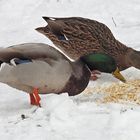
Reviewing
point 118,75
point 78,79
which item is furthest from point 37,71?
point 118,75

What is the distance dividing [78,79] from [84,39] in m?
1.51

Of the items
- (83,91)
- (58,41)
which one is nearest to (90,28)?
(58,41)

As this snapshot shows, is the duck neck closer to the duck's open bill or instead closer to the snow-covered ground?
the snow-covered ground

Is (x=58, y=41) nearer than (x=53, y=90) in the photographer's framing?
No

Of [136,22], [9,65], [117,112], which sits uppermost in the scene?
[9,65]

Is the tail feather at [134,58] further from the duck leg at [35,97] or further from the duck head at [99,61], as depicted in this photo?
the duck leg at [35,97]

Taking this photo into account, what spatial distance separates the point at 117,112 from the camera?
5.48 meters

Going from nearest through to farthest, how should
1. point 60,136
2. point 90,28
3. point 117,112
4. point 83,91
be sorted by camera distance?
1. point 60,136
2. point 117,112
3. point 83,91
4. point 90,28

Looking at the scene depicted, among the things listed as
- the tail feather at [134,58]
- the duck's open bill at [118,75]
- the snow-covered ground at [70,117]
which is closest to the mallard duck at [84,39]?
the tail feather at [134,58]

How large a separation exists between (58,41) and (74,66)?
61.3 inches

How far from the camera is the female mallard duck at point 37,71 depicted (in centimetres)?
577

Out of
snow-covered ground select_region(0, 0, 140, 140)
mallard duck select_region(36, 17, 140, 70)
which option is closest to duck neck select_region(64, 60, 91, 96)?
snow-covered ground select_region(0, 0, 140, 140)

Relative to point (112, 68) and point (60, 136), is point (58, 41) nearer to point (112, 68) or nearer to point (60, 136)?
point (112, 68)

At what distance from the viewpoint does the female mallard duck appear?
5.77 m
